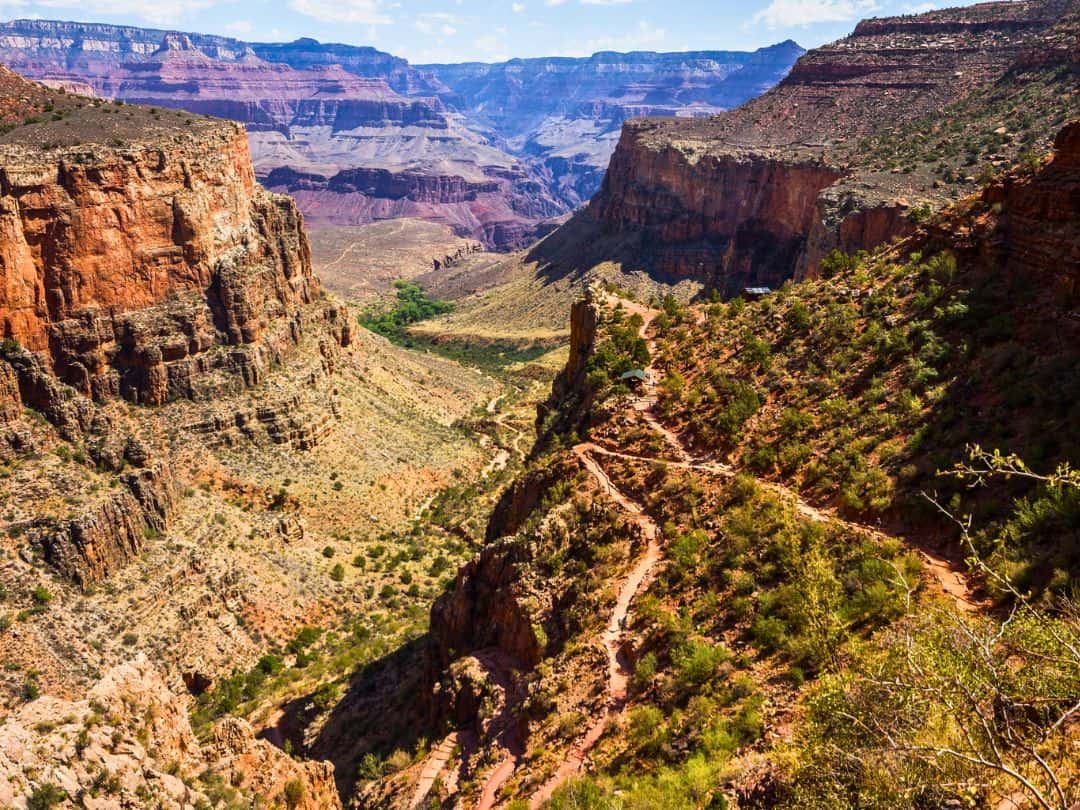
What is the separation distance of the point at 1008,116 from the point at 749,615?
276 feet

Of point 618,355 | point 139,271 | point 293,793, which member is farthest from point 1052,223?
point 139,271

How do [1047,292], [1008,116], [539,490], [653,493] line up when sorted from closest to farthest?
1. [1047,292]
2. [653,493]
3. [539,490]
4. [1008,116]

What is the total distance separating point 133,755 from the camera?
18906 millimetres

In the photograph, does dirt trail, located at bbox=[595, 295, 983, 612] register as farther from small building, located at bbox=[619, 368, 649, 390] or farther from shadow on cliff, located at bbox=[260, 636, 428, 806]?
shadow on cliff, located at bbox=[260, 636, 428, 806]

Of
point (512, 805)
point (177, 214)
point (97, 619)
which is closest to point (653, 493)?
point (512, 805)

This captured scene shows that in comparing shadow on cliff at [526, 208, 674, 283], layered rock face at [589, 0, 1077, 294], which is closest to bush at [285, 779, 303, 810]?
layered rock face at [589, 0, 1077, 294]

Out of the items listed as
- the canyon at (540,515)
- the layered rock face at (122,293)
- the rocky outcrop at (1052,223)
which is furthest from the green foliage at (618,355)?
the layered rock face at (122,293)

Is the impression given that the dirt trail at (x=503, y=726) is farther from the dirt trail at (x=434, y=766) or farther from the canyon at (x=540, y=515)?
the dirt trail at (x=434, y=766)

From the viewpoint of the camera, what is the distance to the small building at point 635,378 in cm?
3544

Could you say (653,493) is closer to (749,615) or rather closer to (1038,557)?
(749,615)

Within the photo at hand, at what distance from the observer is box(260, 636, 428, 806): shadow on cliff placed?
2917cm

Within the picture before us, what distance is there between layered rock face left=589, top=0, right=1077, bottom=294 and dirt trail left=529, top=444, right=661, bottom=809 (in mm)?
48055

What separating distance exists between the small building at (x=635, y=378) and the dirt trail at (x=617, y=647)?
292 inches

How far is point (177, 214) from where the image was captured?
52656mm
